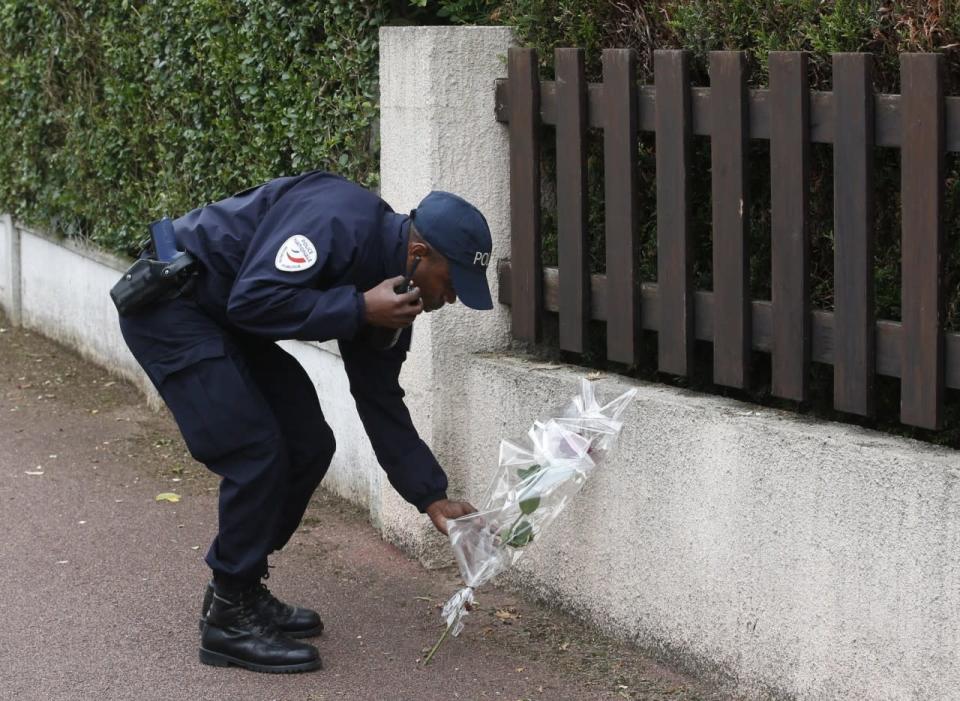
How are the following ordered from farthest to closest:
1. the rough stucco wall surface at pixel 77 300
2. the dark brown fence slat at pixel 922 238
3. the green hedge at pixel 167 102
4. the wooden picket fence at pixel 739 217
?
1. the rough stucco wall surface at pixel 77 300
2. the green hedge at pixel 167 102
3. the wooden picket fence at pixel 739 217
4. the dark brown fence slat at pixel 922 238

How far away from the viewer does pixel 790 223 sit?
3881mm

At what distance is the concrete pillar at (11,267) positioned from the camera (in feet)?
32.1

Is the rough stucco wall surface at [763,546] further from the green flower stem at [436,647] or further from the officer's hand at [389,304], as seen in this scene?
the officer's hand at [389,304]

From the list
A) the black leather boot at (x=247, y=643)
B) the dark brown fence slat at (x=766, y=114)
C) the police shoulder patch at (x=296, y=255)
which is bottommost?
the black leather boot at (x=247, y=643)

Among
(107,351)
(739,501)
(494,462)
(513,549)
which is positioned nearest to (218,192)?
(107,351)

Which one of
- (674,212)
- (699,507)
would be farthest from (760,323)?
(699,507)

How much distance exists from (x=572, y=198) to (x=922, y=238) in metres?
1.36

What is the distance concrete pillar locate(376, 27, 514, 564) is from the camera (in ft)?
16.3

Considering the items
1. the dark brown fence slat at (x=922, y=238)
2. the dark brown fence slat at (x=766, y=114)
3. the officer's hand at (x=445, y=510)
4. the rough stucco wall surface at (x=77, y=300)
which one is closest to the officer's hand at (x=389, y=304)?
the officer's hand at (x=445, y=510)

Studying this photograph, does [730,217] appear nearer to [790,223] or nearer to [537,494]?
[790,223]

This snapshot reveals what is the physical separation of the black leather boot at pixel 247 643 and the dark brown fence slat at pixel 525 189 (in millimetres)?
1294

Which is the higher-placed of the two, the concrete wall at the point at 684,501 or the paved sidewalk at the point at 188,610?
the concrete wall at the point at 684,501

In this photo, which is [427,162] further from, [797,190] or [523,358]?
[797,190]

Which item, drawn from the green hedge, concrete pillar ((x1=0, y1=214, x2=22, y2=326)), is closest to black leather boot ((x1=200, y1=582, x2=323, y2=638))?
the green hedge
